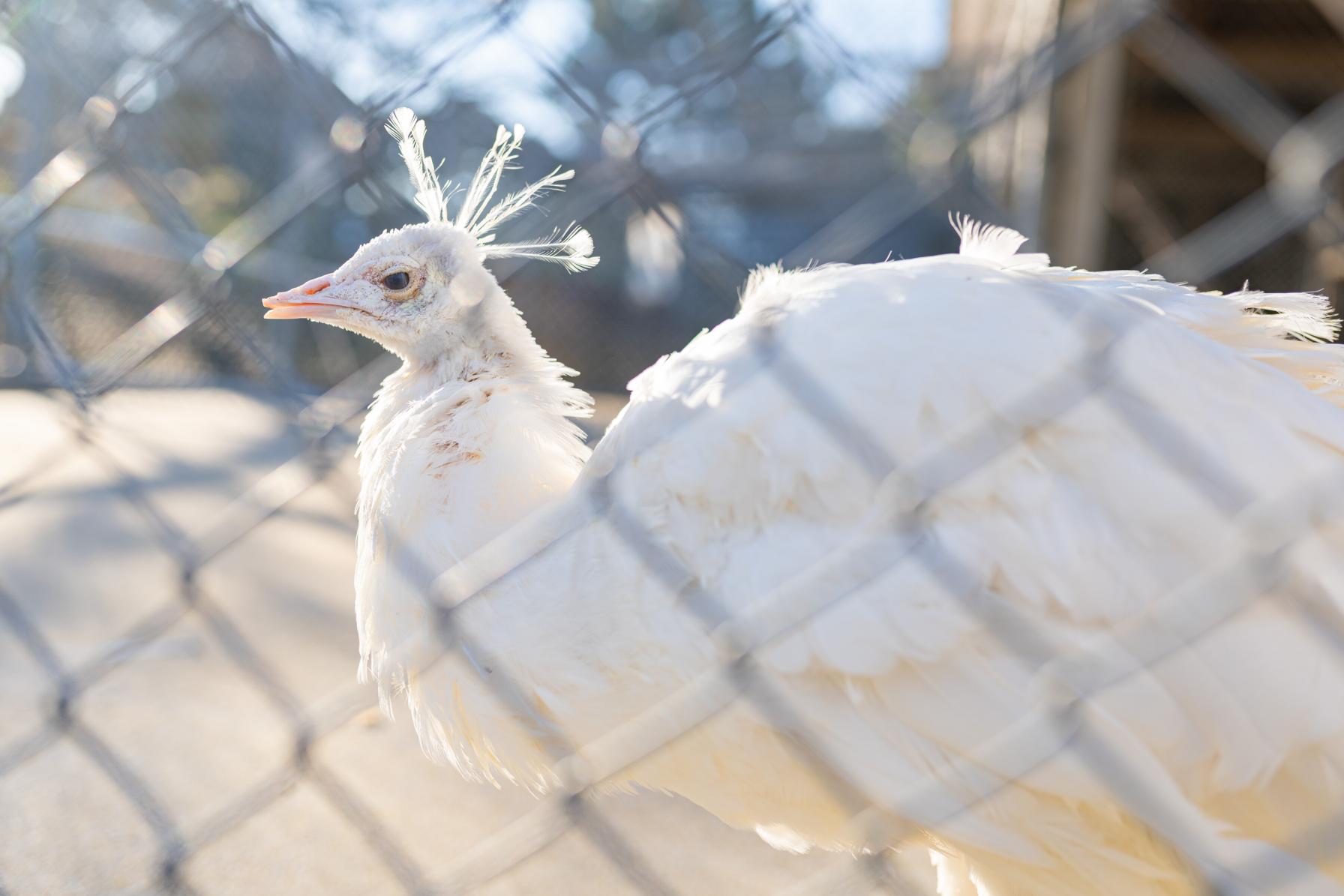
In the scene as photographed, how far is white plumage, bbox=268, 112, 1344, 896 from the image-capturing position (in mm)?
1194

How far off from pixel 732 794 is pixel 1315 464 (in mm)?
889

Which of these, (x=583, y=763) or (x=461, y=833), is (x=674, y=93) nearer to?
(x=583, y=763)

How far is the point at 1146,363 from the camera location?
1290 mm

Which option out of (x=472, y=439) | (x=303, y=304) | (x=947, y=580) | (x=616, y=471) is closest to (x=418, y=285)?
(x=303, y=304)

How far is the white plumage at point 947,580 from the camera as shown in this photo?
119 centimetres

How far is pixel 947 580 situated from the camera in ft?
4.11

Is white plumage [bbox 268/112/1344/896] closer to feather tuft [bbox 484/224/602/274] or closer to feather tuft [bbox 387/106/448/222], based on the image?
feather tuft [bbox 484/224/602/274]

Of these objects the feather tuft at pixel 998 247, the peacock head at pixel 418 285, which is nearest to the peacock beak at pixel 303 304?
the peacock head at pixel 418 285

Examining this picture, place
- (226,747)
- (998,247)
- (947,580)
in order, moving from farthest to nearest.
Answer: (226,747) < (998,247) < (947,580)

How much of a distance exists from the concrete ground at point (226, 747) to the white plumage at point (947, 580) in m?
0.21

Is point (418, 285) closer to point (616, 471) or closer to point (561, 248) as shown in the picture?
point (561, 248)

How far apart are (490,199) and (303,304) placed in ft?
1.29

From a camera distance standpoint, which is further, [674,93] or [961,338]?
[961,338]

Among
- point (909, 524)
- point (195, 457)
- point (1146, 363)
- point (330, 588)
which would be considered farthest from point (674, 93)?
point (195, 457)
